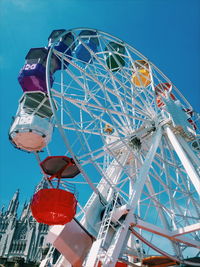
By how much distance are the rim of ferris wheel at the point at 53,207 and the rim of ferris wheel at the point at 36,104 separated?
399 centimetres

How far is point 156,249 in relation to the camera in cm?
1155

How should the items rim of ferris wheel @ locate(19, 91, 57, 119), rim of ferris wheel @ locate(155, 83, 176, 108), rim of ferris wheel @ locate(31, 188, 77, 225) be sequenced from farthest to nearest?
rim of ferris wheel @ locate(155, 83, 176, 108), rim of ferris wheel @ locate(19, 91, 57, 119), rim of ferris wheel @ locate(31, 188, 77, 225)

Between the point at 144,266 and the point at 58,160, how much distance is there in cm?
798

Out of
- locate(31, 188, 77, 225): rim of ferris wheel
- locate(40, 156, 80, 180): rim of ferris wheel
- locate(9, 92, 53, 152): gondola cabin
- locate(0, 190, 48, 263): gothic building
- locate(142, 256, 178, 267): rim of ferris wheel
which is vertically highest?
locate(0, 190, 48, 263): gothic building

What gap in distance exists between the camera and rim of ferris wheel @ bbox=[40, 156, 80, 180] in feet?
38.1

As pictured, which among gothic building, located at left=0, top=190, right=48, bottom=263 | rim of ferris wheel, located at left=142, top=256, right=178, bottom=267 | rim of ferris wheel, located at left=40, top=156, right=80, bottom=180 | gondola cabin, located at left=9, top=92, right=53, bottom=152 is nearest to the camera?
rim of ferris wheel, located at left=40, top=156, right=80, bottom=180

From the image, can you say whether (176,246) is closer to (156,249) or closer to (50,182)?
(156,249)

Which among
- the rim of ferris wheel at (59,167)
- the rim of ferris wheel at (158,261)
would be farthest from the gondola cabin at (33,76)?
the rim of ferris wheel at (158,261)

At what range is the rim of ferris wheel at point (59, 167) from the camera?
1160cm

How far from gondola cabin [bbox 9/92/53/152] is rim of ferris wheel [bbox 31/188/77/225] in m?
2.38

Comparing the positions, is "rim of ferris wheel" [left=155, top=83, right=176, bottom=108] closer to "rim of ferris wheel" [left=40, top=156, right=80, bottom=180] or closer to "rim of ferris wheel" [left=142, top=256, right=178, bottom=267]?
"rim of ferris wheel" [left=40, top=156, right=80, bottom=180]

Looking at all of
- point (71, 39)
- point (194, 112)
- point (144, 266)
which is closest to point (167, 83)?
point (194, 112)

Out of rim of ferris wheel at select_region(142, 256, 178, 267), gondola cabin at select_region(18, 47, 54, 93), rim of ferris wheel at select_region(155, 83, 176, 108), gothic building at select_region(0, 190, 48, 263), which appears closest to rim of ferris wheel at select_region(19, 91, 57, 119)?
gondola cabin at select_region(18, 47, 54, 93)

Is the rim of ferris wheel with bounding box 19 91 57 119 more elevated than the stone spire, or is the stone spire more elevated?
the stone spire
